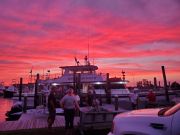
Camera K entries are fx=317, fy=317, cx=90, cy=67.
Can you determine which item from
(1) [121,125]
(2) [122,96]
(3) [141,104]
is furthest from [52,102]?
(2) [122,96]

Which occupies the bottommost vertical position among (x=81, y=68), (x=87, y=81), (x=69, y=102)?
(x=69, y=102)

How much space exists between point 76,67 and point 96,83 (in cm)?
343

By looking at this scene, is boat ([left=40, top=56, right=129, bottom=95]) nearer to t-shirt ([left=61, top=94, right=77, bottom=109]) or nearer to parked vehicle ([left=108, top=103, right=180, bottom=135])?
t-shirt ([left=61, top=94, right=77, bottom=109])

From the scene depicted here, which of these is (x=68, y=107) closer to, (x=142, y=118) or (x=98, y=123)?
(x=98, y=123)

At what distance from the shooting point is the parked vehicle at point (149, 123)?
4454 millimetres

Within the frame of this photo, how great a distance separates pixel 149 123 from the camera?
4793 mm

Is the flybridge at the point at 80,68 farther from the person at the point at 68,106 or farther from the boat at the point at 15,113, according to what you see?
the person at the point at 68,106

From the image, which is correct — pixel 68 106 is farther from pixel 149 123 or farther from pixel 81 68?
pixel 81 68

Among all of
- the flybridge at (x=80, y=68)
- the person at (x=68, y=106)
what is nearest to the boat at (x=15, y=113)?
the flybridge at (x=80, y=68)

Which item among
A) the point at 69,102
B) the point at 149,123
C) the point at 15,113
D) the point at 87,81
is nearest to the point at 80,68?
the point at 87,81

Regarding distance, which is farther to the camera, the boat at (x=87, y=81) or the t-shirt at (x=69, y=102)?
the boat at (x=87, y=81)

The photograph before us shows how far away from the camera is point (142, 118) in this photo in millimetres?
5008

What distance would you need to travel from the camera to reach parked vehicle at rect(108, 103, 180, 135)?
4.45 meters

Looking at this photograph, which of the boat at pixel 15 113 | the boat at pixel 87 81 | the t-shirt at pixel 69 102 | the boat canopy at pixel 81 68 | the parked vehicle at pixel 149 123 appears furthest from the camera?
the boat canopy at pixel 81 68
